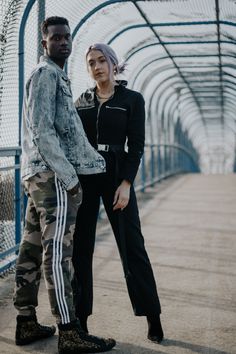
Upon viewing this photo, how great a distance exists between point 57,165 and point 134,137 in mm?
561

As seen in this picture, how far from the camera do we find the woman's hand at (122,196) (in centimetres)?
320

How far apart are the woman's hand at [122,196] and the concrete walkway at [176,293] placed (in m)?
0.76

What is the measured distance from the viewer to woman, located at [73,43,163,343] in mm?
3244

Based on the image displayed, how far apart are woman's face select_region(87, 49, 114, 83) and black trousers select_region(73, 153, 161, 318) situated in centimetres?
45

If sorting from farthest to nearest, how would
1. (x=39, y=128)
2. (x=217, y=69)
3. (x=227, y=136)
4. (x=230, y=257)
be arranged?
(x=227, y=136) → (x=217, y=69) → (x=230, y=257) → (x=39, y=128)

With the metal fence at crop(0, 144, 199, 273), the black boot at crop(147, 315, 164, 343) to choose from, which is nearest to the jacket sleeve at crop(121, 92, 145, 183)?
the black boot at crop(147, 315, 164, 343)

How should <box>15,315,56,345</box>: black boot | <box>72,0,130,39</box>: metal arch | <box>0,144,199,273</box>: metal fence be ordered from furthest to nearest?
<box>72,0,130,39</box>: metal arch
<box>0,144,199,273</box>: metal fence
<box>15,315,56,345</box>: black boot

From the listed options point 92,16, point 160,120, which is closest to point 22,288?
point 92,16

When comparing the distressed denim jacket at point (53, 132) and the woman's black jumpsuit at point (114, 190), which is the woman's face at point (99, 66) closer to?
the woman's black jumpsuit at point (114, 190)

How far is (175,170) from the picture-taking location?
19.4 m

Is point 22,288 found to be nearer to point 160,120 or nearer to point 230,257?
point 230,257

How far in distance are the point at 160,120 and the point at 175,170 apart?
4.76 meters

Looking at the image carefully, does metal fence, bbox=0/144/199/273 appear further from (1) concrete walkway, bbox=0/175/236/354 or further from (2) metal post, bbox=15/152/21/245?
(1) concrete walkway, bbox=0/175/236/354

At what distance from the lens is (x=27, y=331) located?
328 cm
